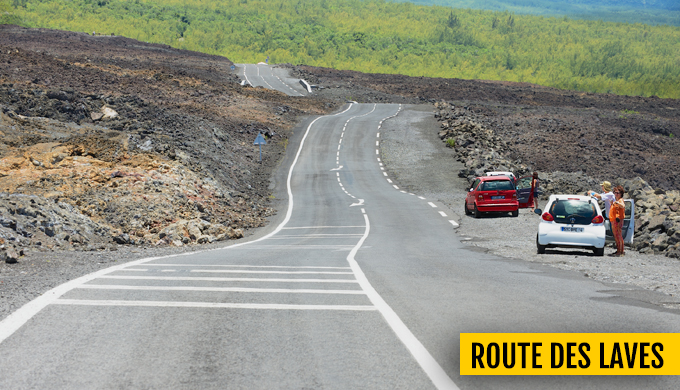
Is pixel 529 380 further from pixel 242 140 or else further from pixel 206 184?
pixel 242 140

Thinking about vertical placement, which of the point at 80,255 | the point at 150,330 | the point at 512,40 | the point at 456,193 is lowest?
the point at 456,193

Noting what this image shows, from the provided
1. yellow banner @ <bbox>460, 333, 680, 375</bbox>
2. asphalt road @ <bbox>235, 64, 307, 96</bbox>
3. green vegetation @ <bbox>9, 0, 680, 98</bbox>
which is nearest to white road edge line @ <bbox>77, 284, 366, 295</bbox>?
yellow banner @ <bbox>460, 333, 680, 375</bbox>

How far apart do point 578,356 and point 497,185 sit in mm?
21449

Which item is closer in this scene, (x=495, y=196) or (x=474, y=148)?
(x=495, y=196)

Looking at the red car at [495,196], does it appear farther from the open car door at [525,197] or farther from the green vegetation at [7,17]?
the green vegetation at [7,17]

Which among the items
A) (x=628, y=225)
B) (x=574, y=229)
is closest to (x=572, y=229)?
(x=574, y=229)

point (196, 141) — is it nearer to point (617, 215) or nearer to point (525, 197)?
point (525, 197)

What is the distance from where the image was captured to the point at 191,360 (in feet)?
17.5

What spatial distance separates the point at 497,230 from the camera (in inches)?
872

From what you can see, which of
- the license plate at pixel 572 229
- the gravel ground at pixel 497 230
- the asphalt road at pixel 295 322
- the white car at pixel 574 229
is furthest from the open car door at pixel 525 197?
the asphalt road at pixel 295 322

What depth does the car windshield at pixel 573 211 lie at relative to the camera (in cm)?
1498

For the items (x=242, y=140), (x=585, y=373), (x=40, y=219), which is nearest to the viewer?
(x=585, y=373)

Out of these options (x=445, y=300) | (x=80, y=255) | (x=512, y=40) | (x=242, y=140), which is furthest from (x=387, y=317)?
(x=512, y=40)

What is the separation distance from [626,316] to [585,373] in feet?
8.68
